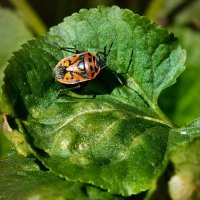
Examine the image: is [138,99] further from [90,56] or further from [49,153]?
[49,153]

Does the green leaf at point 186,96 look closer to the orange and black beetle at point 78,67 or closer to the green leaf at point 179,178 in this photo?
the orange and black beetle at point 78,67

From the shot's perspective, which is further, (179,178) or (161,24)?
(161,24)

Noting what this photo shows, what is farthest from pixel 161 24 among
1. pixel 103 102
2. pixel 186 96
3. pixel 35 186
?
pixel 35 186

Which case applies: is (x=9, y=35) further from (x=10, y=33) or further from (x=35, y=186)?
(x=35, y=186)

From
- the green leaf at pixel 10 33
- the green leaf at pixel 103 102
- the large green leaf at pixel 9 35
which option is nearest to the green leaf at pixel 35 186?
the green leaf at pixel 103 102

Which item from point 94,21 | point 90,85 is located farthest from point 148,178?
point 94,21

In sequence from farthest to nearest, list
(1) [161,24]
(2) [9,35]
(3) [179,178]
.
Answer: (1) [161,24] → (2) [9,35] → (3) [179,178]
